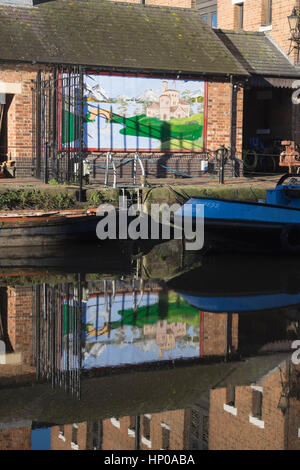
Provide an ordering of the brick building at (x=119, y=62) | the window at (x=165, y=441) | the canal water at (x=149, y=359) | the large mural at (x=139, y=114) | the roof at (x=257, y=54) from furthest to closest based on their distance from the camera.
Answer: the roof at (x=257, y=54), the large mural at (x=139, y=114), the brick building at (x=119, y=62), the canal water at (x=149, y=359), the window at (x=165, y=441)

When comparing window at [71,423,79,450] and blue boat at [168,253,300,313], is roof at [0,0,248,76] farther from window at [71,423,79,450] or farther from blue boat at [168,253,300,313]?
window at [71,423,79,450]

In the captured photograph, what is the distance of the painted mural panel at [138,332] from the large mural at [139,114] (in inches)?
404

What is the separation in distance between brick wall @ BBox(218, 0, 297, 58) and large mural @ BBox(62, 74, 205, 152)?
17.8ft

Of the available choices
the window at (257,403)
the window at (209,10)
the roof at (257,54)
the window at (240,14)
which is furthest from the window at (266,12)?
the window at (257,403)

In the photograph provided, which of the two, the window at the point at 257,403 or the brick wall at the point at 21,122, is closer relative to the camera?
the window at the point at 257,403

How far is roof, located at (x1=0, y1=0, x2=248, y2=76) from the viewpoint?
20875 mm

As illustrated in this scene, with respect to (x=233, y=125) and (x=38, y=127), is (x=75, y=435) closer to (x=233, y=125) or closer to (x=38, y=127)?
(x=38, y=127)

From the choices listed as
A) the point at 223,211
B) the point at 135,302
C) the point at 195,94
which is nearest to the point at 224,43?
the point at 195,94

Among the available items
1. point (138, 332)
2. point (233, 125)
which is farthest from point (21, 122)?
point (138, 332)

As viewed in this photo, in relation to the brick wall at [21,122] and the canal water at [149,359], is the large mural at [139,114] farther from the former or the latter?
the canal water at [149,359]

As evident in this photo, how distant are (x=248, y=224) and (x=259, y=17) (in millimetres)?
14000

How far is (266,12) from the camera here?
1094 inches

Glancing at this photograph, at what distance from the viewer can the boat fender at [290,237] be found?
1606cm

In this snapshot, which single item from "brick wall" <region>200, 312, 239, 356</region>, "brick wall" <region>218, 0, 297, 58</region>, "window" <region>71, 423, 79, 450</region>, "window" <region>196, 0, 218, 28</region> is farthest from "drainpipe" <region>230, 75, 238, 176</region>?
"window" <region>71, 423, 79, 450</region>
